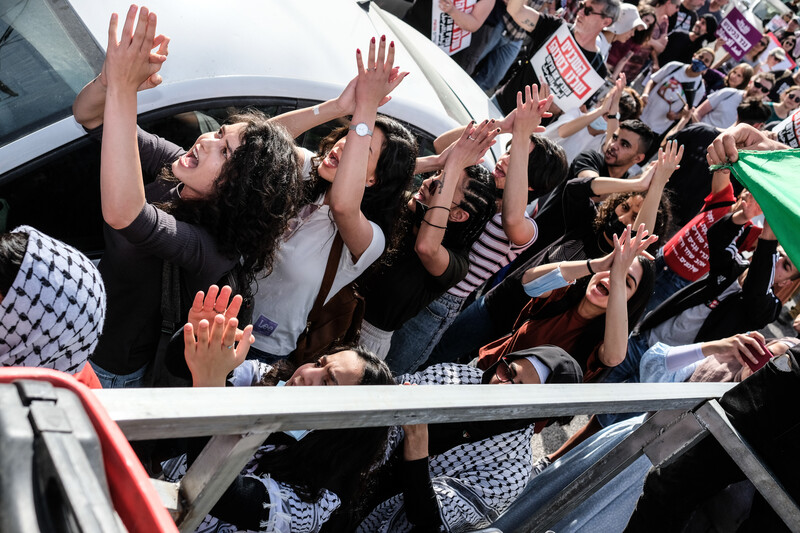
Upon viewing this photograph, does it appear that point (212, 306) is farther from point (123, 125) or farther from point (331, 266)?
point (331, 266)

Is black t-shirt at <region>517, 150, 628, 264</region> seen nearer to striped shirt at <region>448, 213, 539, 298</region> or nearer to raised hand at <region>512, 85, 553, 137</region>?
striped shirt at <region>448, 213, 539, 298</region>

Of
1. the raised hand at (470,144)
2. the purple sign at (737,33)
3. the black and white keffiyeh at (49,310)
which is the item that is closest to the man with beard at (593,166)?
the raised hand at (470,144)

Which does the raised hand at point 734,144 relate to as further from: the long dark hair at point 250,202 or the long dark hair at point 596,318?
the long dark hair at point 250,202

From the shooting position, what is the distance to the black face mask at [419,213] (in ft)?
9.15

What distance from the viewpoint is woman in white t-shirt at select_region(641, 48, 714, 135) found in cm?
681

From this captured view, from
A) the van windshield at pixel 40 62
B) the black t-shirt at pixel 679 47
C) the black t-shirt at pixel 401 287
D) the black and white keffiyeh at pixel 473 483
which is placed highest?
the van windshield at pixel 40 62

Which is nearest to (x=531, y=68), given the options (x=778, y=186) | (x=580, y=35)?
(x=580, y=35)

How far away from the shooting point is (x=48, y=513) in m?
0.62

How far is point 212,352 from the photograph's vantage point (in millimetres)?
1596

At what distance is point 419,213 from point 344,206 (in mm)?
627

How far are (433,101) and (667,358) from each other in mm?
1887

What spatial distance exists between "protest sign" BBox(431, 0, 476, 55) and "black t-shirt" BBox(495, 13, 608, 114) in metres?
0.59

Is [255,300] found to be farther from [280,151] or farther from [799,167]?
[799,167]

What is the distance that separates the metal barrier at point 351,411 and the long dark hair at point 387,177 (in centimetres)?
128
